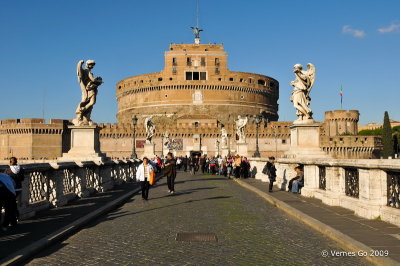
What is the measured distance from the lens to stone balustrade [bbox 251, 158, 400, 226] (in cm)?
736

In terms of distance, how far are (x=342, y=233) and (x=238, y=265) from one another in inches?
84.9

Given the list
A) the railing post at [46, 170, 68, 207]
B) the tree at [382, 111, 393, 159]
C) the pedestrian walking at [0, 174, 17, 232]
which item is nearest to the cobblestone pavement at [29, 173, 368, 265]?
the pedestrian walking at [0, 174, 17, 232]

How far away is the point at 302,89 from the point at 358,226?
24.3 ft

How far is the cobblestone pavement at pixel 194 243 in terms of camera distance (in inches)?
217

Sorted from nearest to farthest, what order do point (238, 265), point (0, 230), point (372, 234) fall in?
point (238, 265) → point (372, 234) → point (0, 230)

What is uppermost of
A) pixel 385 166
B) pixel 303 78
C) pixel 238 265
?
pixel 303 78

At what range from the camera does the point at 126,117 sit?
336ft

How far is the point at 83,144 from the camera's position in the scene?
45.4 feet

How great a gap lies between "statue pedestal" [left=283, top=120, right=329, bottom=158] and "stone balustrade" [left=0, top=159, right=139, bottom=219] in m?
5.96

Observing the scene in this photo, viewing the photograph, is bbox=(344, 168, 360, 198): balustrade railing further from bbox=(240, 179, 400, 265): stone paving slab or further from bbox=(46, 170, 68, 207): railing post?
bbox=(46, 170, 68, 207): railing post

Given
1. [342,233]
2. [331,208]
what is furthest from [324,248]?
[331,208]

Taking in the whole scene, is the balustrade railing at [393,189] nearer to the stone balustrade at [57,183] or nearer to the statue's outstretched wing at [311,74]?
the stone balustrade at [57,183]

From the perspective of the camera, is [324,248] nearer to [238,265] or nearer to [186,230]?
[238,265]

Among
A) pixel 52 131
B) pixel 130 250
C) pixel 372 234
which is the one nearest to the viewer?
pixel 130 250
